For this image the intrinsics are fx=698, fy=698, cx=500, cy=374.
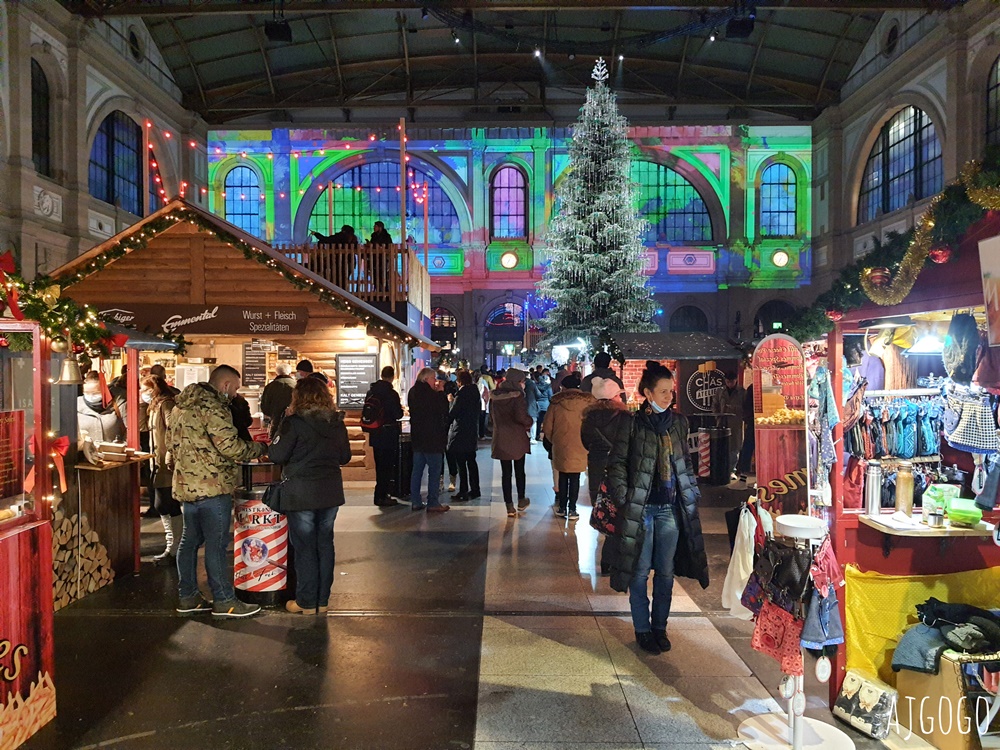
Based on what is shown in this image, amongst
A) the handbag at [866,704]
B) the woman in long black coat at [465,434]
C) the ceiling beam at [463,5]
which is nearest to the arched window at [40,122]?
the ceiling beam at [463,5]

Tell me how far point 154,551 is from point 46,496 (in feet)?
12.1

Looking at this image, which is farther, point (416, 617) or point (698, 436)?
point (698, 436)

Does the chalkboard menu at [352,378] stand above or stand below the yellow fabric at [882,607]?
above

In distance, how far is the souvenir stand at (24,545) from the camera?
3.49 m

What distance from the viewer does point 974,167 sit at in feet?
11.8

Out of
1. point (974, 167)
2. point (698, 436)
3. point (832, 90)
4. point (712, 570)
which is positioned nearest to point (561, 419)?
point (712, 570)

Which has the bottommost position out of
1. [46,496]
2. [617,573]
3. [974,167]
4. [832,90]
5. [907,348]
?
[617,573]

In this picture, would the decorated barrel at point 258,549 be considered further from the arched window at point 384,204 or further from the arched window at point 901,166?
the arched window at point 384,204

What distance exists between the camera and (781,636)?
3645mm

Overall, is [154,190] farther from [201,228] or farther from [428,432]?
[428,432]

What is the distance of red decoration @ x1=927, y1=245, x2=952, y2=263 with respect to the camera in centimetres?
383

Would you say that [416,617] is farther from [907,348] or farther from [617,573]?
[907,348]

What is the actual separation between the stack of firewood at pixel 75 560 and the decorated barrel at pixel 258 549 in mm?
1336

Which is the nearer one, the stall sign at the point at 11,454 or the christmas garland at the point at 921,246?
the christmas garland at the point at 921,246
